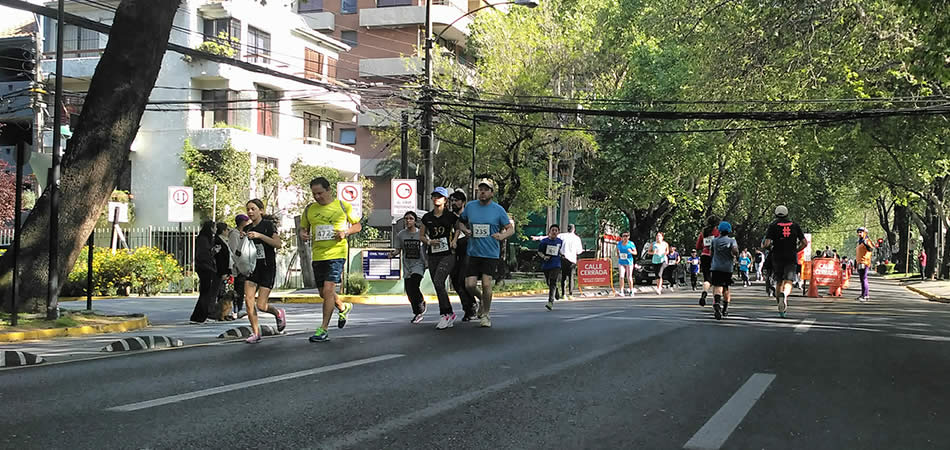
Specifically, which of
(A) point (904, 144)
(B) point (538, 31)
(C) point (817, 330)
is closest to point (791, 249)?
(C) point (817, 330)

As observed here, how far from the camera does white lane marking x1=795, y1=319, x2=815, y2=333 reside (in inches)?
483

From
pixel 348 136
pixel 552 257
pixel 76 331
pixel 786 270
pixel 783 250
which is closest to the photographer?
pixel 76 331

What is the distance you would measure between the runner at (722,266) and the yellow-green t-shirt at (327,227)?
21.9 feet

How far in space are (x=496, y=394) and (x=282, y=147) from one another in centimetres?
3310

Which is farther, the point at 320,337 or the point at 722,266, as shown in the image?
the point at 722,266

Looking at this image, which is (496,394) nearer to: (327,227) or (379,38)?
(327,227)

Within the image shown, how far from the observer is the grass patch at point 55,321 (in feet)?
43.0

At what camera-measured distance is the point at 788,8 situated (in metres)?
19.9

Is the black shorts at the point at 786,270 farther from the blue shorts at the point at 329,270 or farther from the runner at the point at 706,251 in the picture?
the blue shorts at the point at 329,270

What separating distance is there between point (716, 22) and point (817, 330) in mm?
12190

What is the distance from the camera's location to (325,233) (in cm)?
1027

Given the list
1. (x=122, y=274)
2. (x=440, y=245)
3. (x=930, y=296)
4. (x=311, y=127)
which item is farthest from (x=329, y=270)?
(x=311, y=127)

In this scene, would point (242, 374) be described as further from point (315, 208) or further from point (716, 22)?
point (716, 22)

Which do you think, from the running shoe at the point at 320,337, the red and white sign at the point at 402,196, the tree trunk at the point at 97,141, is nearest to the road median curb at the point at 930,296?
the red and white sign at the point at 402,196
